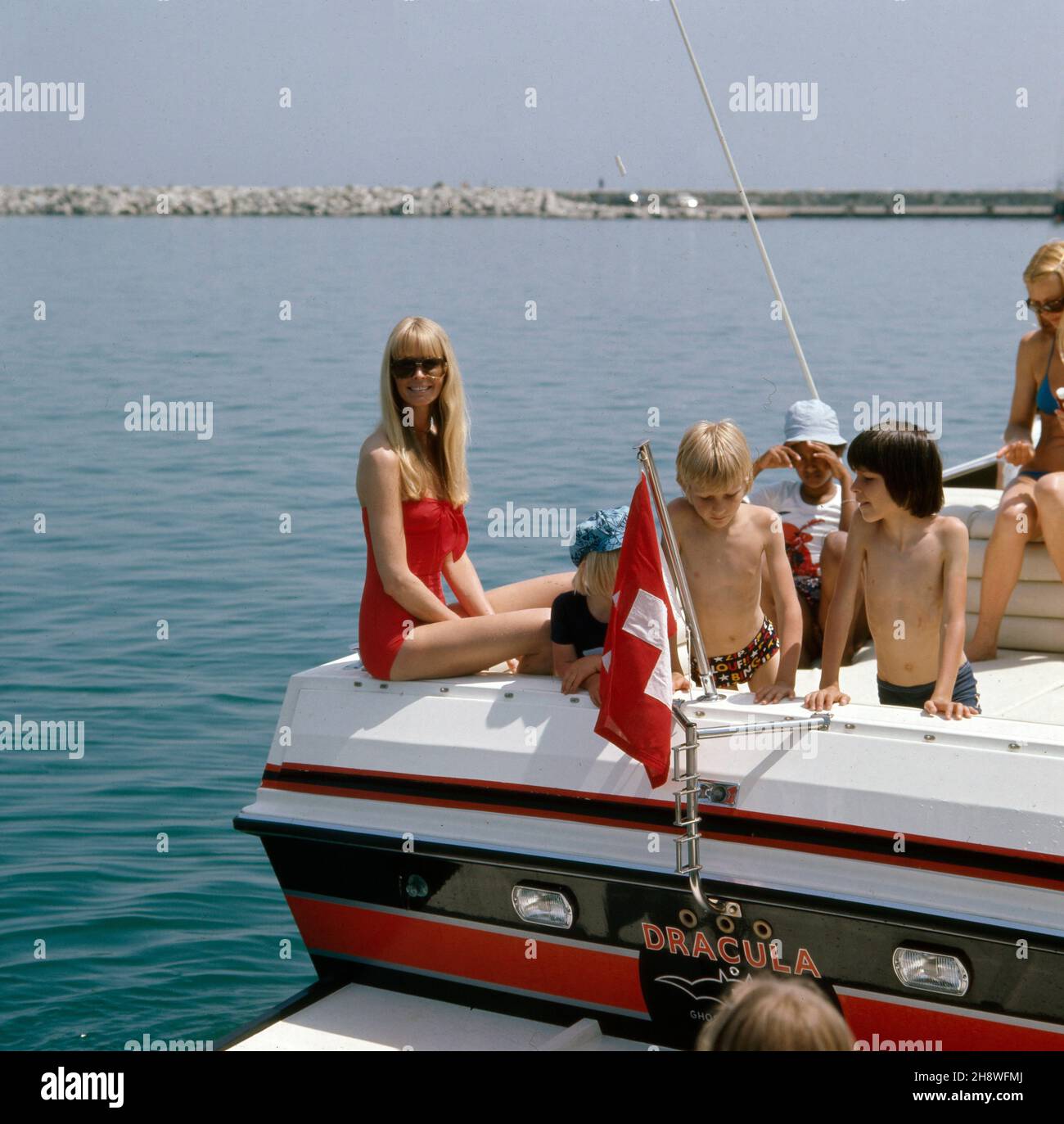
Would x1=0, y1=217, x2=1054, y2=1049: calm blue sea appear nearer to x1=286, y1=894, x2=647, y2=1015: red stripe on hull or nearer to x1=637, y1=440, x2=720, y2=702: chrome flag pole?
x1=286, y1=894, x2=647, y2=1015: red stripe on hull

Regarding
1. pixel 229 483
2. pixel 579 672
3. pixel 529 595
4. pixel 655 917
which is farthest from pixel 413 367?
pixel 229 483

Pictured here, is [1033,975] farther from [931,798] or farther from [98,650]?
[98,650]

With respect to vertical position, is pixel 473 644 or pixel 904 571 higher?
pixel 904 571

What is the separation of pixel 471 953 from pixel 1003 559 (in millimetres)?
2030

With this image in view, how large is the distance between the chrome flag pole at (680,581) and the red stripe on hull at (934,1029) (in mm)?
777

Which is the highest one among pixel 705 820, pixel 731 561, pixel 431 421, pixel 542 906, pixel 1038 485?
pixel 431 421

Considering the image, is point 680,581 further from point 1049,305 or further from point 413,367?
point 1049,305

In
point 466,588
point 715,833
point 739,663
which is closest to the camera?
point 715,833

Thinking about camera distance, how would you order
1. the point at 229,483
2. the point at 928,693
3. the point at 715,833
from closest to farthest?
the point at 715,833 < the point at 928,693 < the point at 229,483

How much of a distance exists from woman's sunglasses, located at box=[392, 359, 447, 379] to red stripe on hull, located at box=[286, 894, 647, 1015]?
55.9 inches

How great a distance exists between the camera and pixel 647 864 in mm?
3654

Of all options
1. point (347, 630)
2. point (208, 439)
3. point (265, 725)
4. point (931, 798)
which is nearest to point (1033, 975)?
point (931, 798)

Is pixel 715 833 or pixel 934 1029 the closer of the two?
pixel 934 1029

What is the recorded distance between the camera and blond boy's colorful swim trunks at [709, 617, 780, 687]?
4062 millimetres
